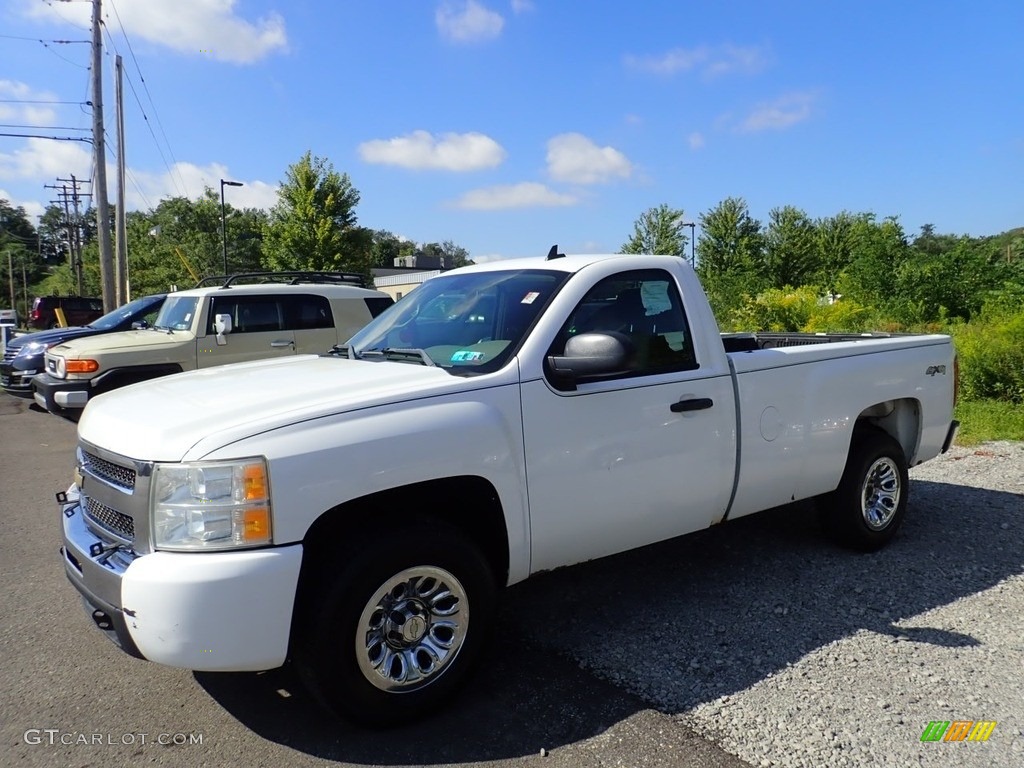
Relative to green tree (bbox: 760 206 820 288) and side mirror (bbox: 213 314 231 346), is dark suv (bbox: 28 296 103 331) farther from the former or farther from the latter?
green tree (bbox: 760 206 820 288)

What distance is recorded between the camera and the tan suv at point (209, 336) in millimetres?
8648

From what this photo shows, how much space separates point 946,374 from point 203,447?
5.07 m

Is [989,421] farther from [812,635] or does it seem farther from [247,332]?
[247,332]

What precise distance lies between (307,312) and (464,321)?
22.9 ft

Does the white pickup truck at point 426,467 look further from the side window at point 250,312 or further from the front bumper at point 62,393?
the side window at point 250,312

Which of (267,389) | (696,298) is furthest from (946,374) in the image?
(267,389)

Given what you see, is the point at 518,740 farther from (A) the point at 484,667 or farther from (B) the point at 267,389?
(B) the point at 267,389

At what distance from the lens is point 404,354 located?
3.67m

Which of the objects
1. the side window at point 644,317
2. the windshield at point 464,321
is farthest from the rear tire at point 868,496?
the windshield at point 464,321

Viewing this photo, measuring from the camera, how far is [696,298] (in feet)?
13.5

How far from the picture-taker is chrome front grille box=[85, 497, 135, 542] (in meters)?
2.85

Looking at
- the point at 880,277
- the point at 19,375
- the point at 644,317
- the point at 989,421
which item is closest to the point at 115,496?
the point at 644,317

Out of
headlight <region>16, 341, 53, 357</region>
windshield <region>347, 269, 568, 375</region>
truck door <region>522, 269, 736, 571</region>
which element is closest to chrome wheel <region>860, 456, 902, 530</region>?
truck door <region>522, 269, 736, 571</region>

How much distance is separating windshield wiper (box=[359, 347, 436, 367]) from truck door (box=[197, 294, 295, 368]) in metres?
6.18
